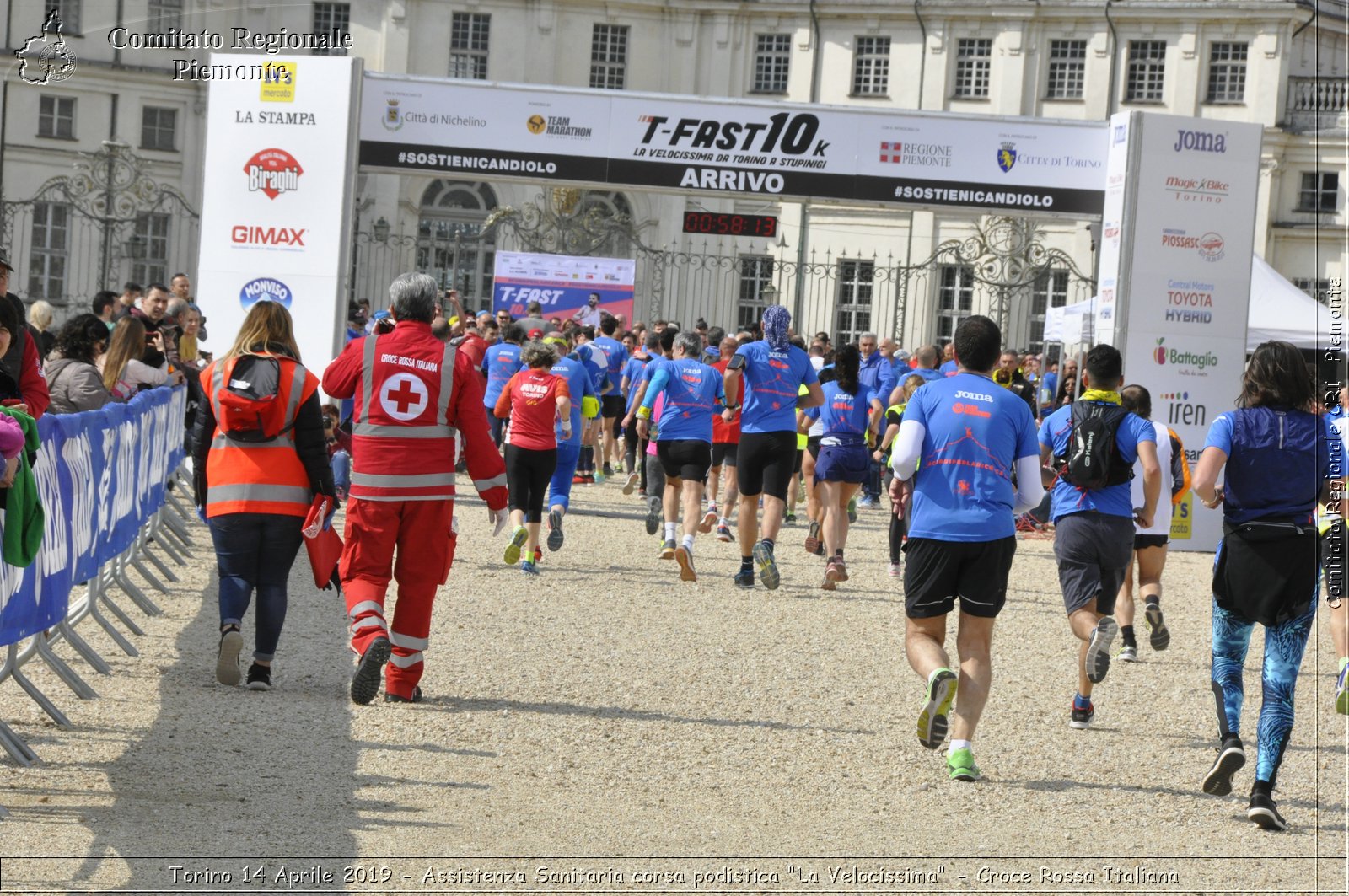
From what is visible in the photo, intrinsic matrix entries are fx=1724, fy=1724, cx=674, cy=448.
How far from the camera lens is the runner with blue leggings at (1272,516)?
6668 mm

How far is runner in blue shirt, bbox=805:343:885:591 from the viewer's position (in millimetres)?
13133

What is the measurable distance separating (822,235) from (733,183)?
25.0 m

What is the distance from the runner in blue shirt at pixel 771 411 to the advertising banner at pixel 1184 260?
5969 millimetres

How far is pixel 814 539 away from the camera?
46.8ft

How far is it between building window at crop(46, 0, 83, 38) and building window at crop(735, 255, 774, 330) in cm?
1794

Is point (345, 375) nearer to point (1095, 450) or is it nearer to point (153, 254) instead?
point (1095, 450)

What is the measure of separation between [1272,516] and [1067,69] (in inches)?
1553

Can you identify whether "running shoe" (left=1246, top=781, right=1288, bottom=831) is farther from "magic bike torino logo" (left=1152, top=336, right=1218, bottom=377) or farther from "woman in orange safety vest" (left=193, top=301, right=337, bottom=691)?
"magic bike torino logo" (left=1152, top=336, right=1218, bottom=377)

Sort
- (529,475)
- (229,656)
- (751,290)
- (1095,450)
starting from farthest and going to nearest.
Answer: (751,290) → (529,475) → (1095,450) → (229,656)

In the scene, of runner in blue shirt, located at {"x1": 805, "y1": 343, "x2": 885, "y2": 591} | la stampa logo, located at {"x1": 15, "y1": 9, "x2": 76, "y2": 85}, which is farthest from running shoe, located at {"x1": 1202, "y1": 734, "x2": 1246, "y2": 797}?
la stampa logo, located at {"x1": 15, "y1": 9, "x2": 76, "y2": 85}

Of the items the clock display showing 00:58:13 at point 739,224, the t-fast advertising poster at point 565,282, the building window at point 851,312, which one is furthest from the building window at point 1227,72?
the clock display showing 00:58:13 at point 739,224

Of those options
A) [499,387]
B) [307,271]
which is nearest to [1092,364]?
[499,387]

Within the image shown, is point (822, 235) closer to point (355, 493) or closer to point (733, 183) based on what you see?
point (733, 183)

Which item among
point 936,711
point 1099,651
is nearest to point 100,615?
point 936,711
